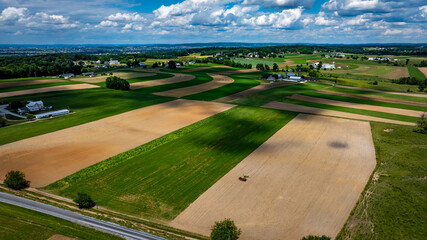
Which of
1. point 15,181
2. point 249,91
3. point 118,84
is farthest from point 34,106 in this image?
point 249,91

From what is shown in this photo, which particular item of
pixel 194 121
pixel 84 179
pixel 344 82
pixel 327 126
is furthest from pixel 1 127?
pixel 344 82

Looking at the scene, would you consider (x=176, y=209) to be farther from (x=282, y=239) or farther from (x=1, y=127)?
(x=1, y=127)

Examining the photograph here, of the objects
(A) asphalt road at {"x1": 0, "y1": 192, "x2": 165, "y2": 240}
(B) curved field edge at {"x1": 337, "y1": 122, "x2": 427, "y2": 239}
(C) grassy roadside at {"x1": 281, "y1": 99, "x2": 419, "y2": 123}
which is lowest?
(B) curved field edge at {"x1": 337, "y1": 122, "x2": 427, "y2": 239}

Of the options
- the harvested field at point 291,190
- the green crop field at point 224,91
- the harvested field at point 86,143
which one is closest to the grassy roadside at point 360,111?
the harvested field at point 291,190

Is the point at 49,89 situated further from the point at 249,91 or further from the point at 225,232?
the point at 225,232

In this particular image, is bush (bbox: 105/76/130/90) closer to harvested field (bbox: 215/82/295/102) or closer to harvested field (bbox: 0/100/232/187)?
harvested field (bbox: 0/100/232/187)

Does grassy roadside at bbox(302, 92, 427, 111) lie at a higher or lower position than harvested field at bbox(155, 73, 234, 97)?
lower

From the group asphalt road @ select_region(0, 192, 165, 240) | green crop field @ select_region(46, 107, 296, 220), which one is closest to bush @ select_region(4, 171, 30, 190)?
asphalt road @ select_region(0, 192, 165, 240)

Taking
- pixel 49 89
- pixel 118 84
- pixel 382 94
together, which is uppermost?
pixel 118 84
